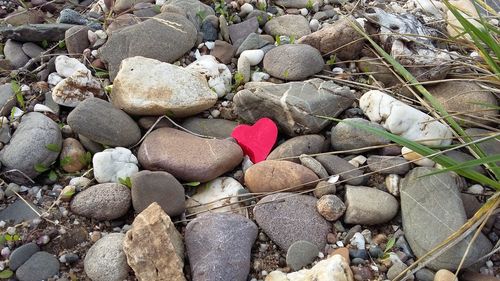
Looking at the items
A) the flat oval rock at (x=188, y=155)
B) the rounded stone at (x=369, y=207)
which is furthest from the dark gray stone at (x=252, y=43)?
the rounded stone at (x=369, y=207)

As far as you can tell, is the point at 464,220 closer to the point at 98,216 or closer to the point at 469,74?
the point at 469,74

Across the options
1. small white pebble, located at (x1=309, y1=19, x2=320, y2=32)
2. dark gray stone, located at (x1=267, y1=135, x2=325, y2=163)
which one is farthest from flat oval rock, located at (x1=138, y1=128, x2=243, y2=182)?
small white pebble, located at (x1=309, y1=19, x2=320, y2=32)

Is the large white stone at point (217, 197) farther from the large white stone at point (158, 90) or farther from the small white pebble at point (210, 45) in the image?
the small white pebble at point (210, 45)

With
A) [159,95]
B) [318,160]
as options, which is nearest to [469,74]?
[318,160]

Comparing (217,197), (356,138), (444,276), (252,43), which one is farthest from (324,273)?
(252,43)

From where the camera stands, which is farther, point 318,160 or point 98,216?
point 318,160

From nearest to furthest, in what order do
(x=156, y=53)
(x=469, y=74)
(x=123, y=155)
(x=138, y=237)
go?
1. (x=138, y=237)
2. (x=123, y=155)
3. (x=469, y=74)
4. (x=156, y=53)
